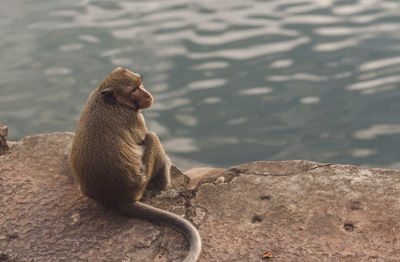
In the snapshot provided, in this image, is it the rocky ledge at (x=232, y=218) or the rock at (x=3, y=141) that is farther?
the rock at (x=3, y=141)

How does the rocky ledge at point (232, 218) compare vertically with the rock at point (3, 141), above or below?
below

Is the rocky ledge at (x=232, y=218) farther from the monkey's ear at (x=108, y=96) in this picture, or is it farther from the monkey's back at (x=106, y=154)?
the monkey's ear at (x=108, y=96)

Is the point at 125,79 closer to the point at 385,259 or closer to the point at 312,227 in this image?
the point at 312,227

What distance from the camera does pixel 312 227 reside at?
12.4 ft

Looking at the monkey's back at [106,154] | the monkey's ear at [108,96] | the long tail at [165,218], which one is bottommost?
the long tail at [165,218]

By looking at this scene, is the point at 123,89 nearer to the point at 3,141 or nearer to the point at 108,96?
the point at 108,96

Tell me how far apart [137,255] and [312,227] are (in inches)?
49.6

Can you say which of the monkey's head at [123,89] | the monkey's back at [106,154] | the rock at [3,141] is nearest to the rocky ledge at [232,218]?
the monkey's back at [106,154]

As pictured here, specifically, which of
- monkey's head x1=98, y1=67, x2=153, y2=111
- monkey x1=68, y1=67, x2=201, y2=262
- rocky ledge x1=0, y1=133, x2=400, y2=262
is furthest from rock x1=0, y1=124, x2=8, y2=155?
monkey's head x1=98, y1=67, x2=153, y2=111

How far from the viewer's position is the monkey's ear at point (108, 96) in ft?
12.7

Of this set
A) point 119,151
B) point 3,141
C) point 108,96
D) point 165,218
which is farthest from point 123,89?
point 3,141

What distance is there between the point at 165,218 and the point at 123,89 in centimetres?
100

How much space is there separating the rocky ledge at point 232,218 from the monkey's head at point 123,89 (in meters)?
0.84

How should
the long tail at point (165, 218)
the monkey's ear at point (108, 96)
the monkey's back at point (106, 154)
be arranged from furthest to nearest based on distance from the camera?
the monkey's ear at point (108, 96)
the monkey's back at point (106, 154)
the long tail at point (165, 218)
